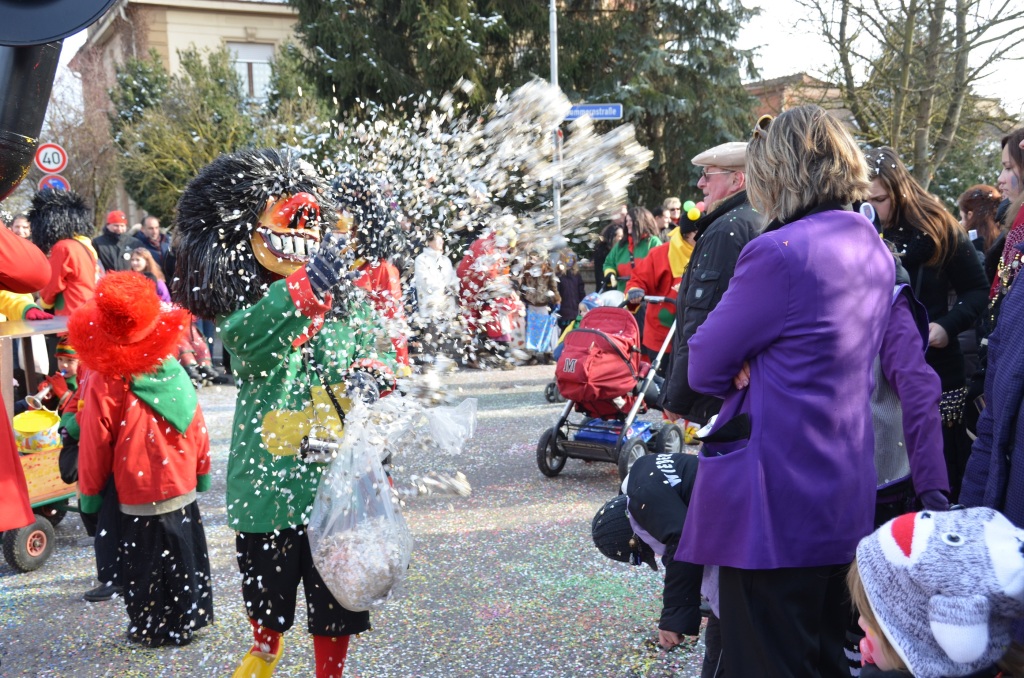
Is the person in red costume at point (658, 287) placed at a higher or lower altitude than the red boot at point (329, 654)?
higher

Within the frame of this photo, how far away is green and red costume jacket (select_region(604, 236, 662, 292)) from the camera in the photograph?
802cm

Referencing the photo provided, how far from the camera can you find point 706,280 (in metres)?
3.34

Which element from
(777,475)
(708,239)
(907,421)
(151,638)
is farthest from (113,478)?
(907,421)

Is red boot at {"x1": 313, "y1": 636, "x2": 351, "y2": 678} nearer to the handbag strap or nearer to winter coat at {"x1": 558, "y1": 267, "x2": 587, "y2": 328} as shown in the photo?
the handbag strap

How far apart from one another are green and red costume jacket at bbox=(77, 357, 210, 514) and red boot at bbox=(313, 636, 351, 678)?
1.34m

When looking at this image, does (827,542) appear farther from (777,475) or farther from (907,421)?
(907,421)

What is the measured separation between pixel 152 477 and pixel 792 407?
2918mm

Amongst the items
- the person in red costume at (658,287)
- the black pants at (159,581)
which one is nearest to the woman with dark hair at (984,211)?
the person in red costume at (658,287)

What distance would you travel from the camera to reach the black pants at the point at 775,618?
2.28 m

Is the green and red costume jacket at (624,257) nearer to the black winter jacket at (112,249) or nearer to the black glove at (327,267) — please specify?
the black winter jacket at (112,249)

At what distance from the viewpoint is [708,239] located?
11.1 feet

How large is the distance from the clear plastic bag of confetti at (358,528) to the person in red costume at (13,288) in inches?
38.4

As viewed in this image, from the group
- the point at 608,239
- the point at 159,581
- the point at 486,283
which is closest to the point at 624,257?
the point at 608,239

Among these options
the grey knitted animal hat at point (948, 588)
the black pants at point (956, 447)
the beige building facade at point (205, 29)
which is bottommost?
the black pants at point (956, 447)
